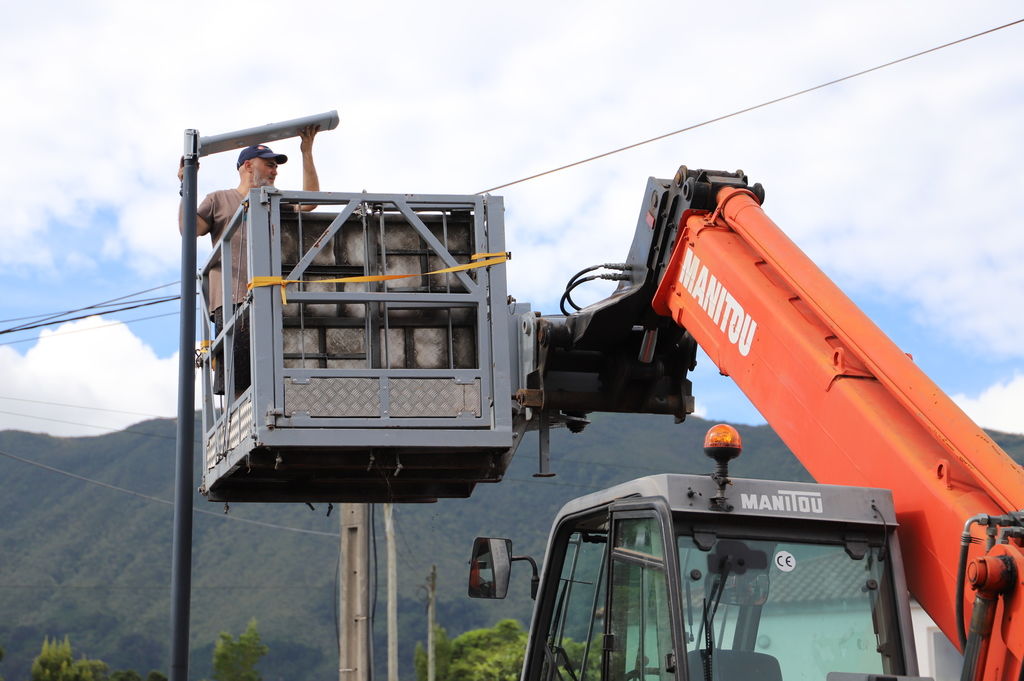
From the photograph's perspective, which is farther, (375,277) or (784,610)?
(375,277)

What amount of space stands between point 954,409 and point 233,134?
555 cm

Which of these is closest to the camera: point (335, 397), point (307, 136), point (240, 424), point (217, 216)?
point (335, 397)

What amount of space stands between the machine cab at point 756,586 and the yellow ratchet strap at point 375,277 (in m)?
2.84

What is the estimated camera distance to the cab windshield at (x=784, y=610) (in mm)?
4633

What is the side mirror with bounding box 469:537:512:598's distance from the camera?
586 centimetres

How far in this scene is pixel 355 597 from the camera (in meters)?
18.0

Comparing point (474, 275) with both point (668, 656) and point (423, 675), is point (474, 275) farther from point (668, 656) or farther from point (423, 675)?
point (423, 675)

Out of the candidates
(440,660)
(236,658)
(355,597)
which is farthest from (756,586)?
(236,658)

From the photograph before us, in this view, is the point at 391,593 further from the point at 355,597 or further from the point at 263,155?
the point at 263,155

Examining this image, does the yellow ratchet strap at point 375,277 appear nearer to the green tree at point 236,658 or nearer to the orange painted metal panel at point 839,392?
the orange painted metal panel at point 839,392

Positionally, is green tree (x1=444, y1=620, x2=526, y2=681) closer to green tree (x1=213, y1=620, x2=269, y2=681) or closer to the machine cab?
green tree (x1=213, y1=620, x2=269, y2=681)

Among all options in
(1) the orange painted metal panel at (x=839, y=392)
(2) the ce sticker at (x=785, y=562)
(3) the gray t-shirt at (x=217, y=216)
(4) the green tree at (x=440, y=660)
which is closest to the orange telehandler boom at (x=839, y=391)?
(1) the orange painted metal panel at (x=839, y=392)

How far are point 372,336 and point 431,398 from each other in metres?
0.50

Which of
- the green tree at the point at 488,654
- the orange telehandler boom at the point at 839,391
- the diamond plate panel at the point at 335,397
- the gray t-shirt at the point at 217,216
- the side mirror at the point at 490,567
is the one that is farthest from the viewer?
the green tree at the point at 488,654
